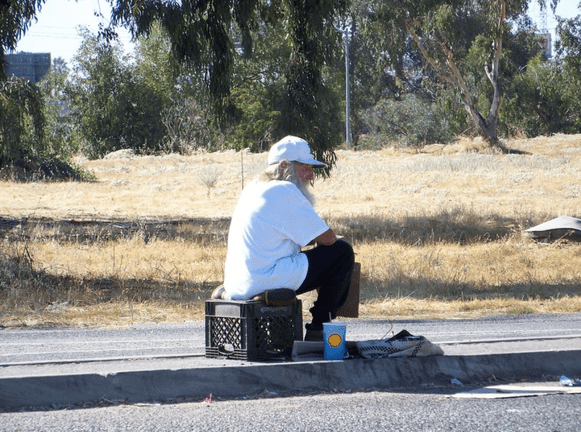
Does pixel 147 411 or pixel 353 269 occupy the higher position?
pixel 353 269

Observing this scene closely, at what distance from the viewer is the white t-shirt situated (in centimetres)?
565

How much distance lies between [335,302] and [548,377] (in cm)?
162

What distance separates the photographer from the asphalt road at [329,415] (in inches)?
178

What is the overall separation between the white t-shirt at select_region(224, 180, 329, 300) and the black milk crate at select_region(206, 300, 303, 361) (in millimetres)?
140

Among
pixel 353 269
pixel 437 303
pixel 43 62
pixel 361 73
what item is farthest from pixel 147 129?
pixel 353 269

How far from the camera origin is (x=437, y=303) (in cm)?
1121

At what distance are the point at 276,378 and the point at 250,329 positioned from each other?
39 centimetres

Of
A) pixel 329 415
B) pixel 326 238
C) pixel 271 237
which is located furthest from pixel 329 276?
pixel 329 415

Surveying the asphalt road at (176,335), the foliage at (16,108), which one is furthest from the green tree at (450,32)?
the asphalt road at (176,335)

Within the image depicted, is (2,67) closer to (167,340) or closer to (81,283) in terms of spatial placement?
(81,283)

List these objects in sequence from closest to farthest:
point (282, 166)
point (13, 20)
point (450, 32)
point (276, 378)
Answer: point (276, 378) → point (282, 166) → point (13, 20) → point (450, 32)

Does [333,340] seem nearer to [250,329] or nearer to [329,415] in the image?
[250,329]

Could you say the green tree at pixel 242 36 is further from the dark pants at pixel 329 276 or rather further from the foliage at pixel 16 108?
Answer: the dark pants at pixel 329 276

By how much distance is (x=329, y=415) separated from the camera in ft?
15.6
